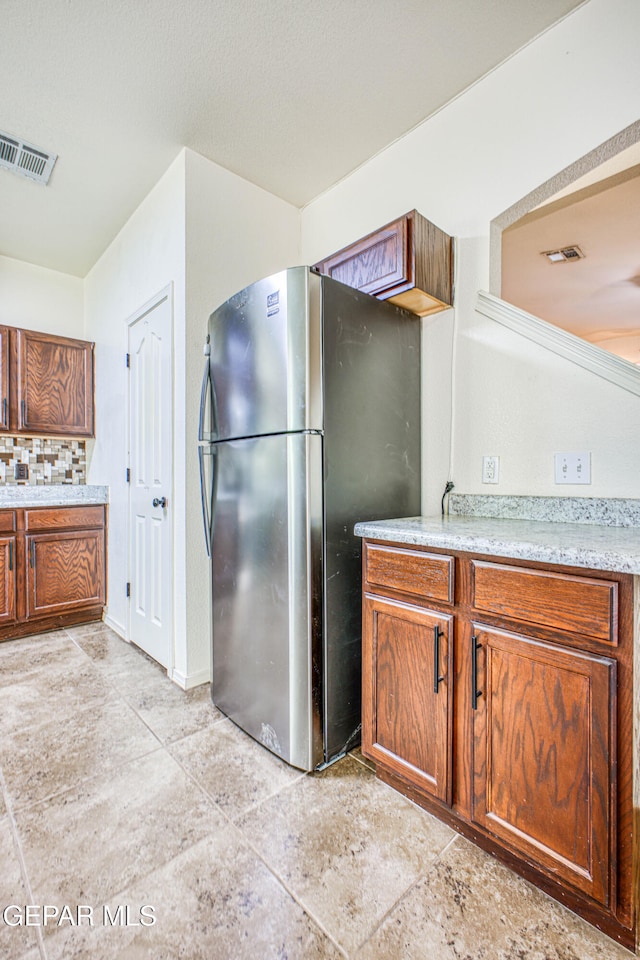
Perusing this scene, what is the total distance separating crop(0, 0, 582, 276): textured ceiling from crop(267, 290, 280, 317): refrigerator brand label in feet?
3.41

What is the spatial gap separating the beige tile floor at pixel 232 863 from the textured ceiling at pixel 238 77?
110 inches

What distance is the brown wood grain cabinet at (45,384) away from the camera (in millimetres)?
3213

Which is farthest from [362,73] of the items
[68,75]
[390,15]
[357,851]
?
[357,851]

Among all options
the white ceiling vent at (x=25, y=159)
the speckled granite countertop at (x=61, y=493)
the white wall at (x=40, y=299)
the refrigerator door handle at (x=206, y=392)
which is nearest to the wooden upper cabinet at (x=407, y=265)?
the refrigerator door handle at (x=206, y=392)

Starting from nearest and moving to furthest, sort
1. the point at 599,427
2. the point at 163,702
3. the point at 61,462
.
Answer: the point at 599,427 < the point at 163,702 < the point at 61,462

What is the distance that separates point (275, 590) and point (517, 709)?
0.86 meters

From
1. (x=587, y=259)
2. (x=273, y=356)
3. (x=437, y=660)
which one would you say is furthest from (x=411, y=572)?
(x=587, y=259)

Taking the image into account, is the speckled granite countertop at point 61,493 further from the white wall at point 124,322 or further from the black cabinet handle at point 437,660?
the black cabinet handle at point 437,660

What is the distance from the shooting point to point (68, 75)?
6.19 ft

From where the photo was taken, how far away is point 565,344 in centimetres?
163

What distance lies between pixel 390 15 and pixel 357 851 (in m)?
2.83

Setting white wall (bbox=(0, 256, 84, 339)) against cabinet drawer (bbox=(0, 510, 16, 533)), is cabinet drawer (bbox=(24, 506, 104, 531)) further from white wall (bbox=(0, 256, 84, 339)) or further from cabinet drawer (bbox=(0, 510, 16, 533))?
white wall (bbox=(0, 256, 84, 339))

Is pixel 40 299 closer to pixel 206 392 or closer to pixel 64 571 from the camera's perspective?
pixel 64 571

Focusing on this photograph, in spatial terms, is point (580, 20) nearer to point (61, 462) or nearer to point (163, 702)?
point (163, 702)
